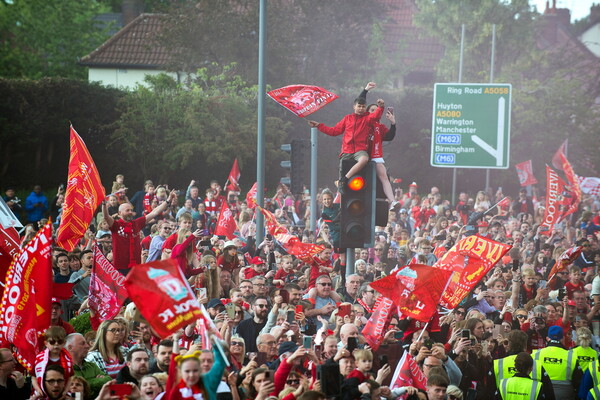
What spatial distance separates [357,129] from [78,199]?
157 inches

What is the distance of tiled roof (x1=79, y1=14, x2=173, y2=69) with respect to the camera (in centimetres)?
5009

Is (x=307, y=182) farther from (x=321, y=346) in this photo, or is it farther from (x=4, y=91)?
(x=321, y=346)

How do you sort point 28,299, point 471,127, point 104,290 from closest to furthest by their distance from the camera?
point 28,299 → point 104,290 → point 471,127

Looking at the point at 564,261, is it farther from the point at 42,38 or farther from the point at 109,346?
the point at 42,38

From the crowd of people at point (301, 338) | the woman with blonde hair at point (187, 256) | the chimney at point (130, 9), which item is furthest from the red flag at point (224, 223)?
the chimney at point (130, 9)

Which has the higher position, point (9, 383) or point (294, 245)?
point (294, 245)

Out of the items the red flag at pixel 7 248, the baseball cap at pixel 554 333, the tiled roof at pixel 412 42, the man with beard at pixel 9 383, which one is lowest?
the baseball cap at pixel 554 333

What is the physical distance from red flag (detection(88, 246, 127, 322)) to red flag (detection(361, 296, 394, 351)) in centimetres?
256

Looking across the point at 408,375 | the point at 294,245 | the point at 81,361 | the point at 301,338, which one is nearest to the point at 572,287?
the point at 294,245

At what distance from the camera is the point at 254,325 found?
11312mm

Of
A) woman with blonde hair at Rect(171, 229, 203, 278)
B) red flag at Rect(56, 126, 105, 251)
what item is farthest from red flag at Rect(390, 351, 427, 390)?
red flag at Rect(56, 126, 105, 251)

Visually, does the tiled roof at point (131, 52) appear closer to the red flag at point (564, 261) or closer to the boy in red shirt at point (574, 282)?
the red flag at point (564, 261)

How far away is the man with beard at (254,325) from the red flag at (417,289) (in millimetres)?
1168

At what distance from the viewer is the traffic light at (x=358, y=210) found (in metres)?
12.8
